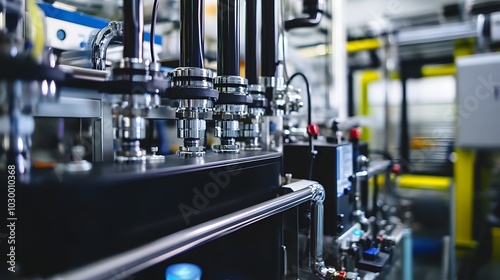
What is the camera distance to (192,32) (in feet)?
1.91

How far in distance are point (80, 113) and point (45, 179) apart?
0.39m

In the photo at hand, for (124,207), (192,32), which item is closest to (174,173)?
(124,207)

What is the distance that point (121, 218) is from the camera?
373 mm

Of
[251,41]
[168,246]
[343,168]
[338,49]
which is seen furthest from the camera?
[338,49]

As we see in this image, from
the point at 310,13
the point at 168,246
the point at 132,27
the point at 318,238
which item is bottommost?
the point at 318,238

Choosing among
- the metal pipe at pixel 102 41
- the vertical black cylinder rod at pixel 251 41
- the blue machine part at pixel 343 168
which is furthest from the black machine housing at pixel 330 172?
the metal pipe at pixel 102 41

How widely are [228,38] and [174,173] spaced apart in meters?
0.35

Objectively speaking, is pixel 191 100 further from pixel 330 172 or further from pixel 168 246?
pixel 330 172

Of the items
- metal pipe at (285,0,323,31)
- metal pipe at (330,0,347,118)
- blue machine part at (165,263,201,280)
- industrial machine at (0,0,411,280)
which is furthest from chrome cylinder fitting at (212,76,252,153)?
metal pipe at (330,0,347,118)

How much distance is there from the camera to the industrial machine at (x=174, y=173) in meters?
0.33

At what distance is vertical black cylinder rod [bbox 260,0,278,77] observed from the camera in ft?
2.70

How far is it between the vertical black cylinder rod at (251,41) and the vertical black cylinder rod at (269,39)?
0.07 m

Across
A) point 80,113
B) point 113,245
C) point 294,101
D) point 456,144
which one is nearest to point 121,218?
point 113,245

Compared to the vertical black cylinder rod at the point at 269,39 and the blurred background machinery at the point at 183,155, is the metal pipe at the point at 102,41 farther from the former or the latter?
the vertical black cylinder rod at the point at 269,39
